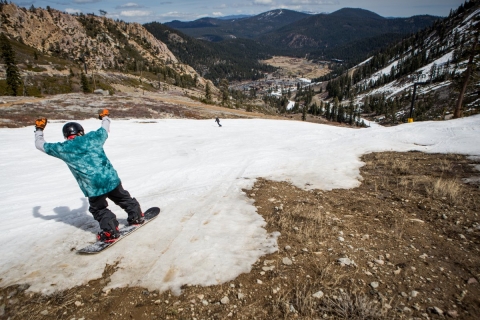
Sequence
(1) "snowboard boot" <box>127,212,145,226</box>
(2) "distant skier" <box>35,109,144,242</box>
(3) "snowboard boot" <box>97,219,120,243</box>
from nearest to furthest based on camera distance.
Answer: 1. (2) "distant skier" <box>35,109,144,242</box>
2. (3) "snowboard boot" <box>97,219,120,243</box>
3. (1) "snowboard boot" <box>127,212,145,226</box>

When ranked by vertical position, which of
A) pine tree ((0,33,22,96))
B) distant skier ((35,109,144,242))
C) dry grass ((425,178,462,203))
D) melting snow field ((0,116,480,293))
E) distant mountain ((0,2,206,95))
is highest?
distant mountain ((0,2,206,95))

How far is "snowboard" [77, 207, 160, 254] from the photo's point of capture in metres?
5.70

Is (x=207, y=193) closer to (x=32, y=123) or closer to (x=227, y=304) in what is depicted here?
(x=227, y=304)

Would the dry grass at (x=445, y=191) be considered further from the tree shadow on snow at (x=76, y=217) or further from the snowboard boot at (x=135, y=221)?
the tree shadow on snow at (x=76, y=217)

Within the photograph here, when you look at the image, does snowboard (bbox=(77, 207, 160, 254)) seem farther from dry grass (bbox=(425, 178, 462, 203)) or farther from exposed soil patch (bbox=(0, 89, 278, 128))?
exposed soil patch (bbox=(0, 89, 278, 128))

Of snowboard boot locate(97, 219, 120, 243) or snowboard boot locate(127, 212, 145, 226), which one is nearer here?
snowboard boot locate(97, 219, 120, 243)

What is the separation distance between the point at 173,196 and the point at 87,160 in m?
3.84

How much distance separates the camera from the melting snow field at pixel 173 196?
5.27m

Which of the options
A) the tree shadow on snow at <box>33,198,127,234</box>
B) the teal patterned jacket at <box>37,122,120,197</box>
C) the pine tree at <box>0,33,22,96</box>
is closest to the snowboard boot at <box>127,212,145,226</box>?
the tree shadow on snow at <box>33,198,127,234</box>

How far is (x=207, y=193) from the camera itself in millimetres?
9344

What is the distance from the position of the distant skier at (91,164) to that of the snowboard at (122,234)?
0.14 meters

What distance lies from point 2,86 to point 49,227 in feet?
325

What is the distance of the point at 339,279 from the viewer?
4758mm

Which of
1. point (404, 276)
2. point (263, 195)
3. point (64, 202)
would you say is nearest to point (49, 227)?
point (64, 202)
